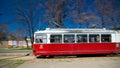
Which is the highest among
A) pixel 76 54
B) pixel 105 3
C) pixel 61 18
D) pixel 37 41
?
pixel 105 3

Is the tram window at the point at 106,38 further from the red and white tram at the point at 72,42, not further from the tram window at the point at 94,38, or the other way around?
the tram window at the point at 94,38

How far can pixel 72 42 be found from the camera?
22.3m

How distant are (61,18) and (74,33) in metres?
17.2

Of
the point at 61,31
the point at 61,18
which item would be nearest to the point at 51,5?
the point at 61,18

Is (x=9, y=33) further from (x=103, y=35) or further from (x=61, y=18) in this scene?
(x=103, y=35)

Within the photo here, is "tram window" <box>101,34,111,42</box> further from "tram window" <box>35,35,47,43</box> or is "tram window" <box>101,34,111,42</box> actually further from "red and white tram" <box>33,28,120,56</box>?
"tram window" <box>35,35,47,43</box>

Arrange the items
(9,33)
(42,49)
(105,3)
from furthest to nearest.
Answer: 1. (9,33)
2. (105,3)
3. (42,49)

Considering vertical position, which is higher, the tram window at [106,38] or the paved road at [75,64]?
the tram window at [106,38]

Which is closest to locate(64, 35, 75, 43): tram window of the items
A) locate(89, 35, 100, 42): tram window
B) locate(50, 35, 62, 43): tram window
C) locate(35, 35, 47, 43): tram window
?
locate(50, 35, 62, 43): tram window

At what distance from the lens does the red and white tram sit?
22094mm

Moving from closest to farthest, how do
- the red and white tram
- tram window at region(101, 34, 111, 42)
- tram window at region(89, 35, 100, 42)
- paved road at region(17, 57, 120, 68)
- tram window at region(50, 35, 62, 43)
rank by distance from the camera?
paved road at region(17, 57, 120, 68)
the red and white tram
tram window at region(50, 35, 62, 43)
tram window at region(89, 35, 100, 42)
tram window at region(101, 34, 111, 42)

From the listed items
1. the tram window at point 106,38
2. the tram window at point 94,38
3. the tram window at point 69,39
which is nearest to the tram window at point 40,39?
the tram window at point 69,39

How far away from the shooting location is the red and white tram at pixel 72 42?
2209 cm

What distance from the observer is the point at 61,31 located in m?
22.4
